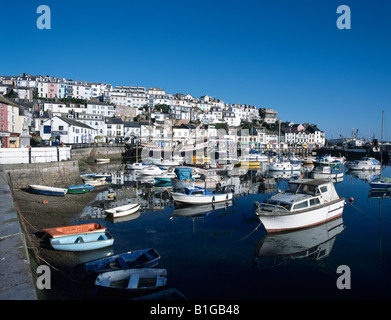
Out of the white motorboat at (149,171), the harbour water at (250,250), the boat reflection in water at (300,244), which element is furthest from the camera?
the white motorboat at (149,171)

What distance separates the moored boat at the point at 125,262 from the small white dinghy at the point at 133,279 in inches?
24.2

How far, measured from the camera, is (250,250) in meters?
14.5

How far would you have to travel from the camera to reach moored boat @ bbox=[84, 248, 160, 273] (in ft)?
37.1

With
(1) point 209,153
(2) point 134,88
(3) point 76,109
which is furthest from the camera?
(2) point 134,88

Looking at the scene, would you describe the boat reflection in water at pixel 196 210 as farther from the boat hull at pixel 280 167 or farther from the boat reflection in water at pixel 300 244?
the boat hull at pixel 280 167

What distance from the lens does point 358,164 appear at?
5244 centimetres

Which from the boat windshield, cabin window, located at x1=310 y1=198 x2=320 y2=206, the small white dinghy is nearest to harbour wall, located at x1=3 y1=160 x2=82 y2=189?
the small white dinghy

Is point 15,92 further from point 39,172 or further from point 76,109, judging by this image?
point 39,172

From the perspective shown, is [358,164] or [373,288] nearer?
[373,288]

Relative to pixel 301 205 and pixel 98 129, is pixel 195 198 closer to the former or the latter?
pixel 301 205

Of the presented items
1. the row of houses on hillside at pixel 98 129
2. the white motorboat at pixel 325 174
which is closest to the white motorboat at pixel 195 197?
the white motorboat at pixel 325 174

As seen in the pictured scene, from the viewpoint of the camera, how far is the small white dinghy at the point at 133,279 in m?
9.80
